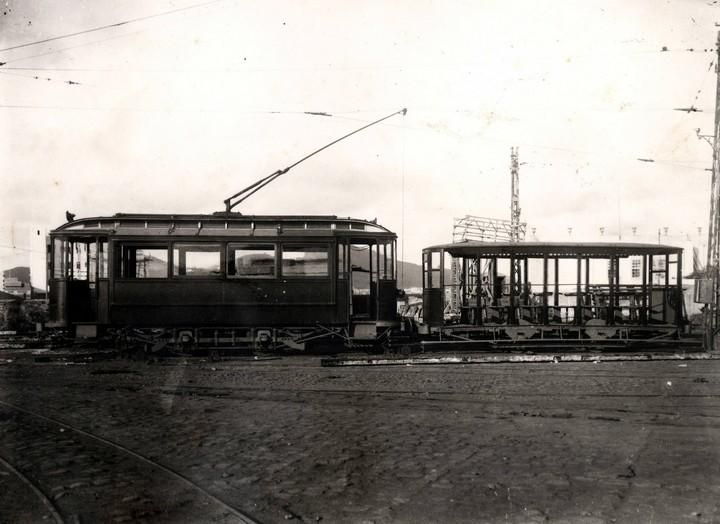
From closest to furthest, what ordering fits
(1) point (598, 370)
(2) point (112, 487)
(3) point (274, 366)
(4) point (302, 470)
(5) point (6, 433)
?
(2) point (112, 487), (4) point (302, 470), (5) point (6, 433), (1) point (598, 370), (3) point (274, 366)

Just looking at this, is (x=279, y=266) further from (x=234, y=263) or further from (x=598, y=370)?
(x=598, y=370)

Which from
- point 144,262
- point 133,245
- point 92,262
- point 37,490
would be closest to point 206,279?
point 144,262

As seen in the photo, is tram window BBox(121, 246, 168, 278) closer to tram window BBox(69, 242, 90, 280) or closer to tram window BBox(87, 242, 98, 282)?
tram window BBox(87, 242, 98, 282)

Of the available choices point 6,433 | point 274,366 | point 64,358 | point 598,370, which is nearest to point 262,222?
point 274,366

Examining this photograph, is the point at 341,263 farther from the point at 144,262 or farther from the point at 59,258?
the point at 59,258

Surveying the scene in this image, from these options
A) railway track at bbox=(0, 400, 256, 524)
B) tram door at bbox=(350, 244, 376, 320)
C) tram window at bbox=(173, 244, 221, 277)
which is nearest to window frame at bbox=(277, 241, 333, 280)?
tram door at bbox=(350, 244, 376, 320)

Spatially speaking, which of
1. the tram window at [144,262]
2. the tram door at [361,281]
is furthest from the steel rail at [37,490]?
the tram door at [361,281]
